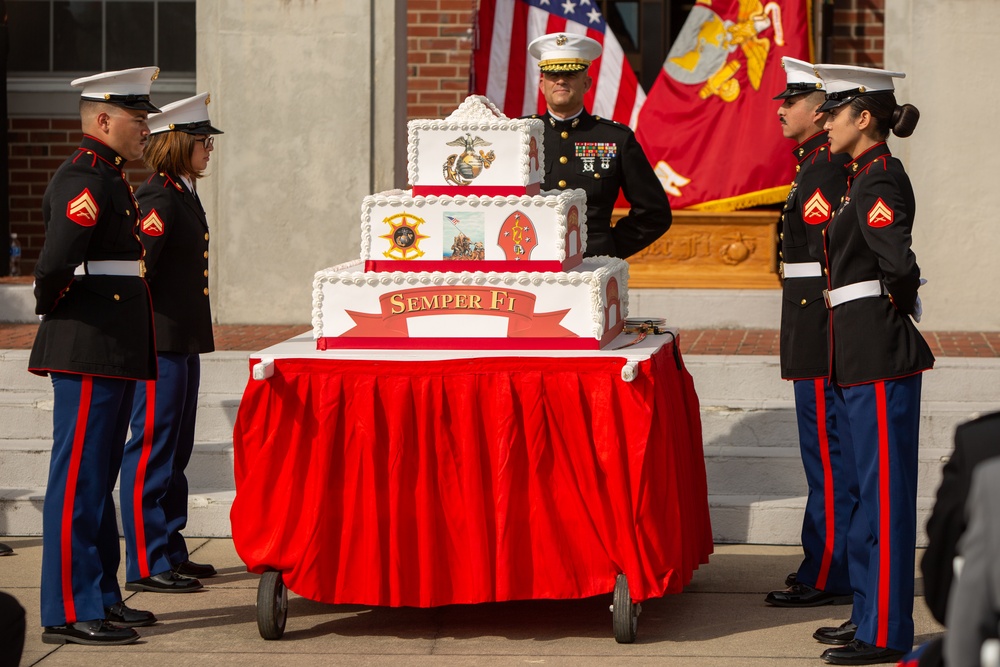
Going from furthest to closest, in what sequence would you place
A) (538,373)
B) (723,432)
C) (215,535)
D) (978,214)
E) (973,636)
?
(978,214), (723,432), (215,535), (538,373), (973,636)

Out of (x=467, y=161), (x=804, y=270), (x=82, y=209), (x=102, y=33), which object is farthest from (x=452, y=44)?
(x=82, y=209)

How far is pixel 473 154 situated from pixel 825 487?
1921 mm

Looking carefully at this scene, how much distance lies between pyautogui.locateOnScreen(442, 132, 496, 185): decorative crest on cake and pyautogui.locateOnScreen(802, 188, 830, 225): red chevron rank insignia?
124 centimetres

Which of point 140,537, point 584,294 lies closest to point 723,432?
point 584,294

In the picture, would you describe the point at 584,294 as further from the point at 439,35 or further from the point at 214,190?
the point at 439,35

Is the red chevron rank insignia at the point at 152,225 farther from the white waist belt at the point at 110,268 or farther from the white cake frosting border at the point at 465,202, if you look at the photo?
the white cake frosting border at the point at 465,202

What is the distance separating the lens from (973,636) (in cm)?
248

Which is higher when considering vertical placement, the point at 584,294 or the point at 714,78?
the point at 714,78

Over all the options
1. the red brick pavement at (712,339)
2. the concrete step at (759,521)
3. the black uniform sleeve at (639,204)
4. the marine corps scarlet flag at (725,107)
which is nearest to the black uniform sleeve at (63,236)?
the black uniform sleeve at (639,204)

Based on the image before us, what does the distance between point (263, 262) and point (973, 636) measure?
8.57m

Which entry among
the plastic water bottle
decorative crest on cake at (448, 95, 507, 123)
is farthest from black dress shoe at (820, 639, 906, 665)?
the plastic water bottle

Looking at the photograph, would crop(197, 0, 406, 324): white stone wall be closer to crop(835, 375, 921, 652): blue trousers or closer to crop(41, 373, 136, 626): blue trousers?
crop(41, 373, 136, 626): blue trousers

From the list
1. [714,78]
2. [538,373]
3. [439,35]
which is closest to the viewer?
[538,373]

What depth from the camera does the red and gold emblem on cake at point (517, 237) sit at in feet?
18.0
